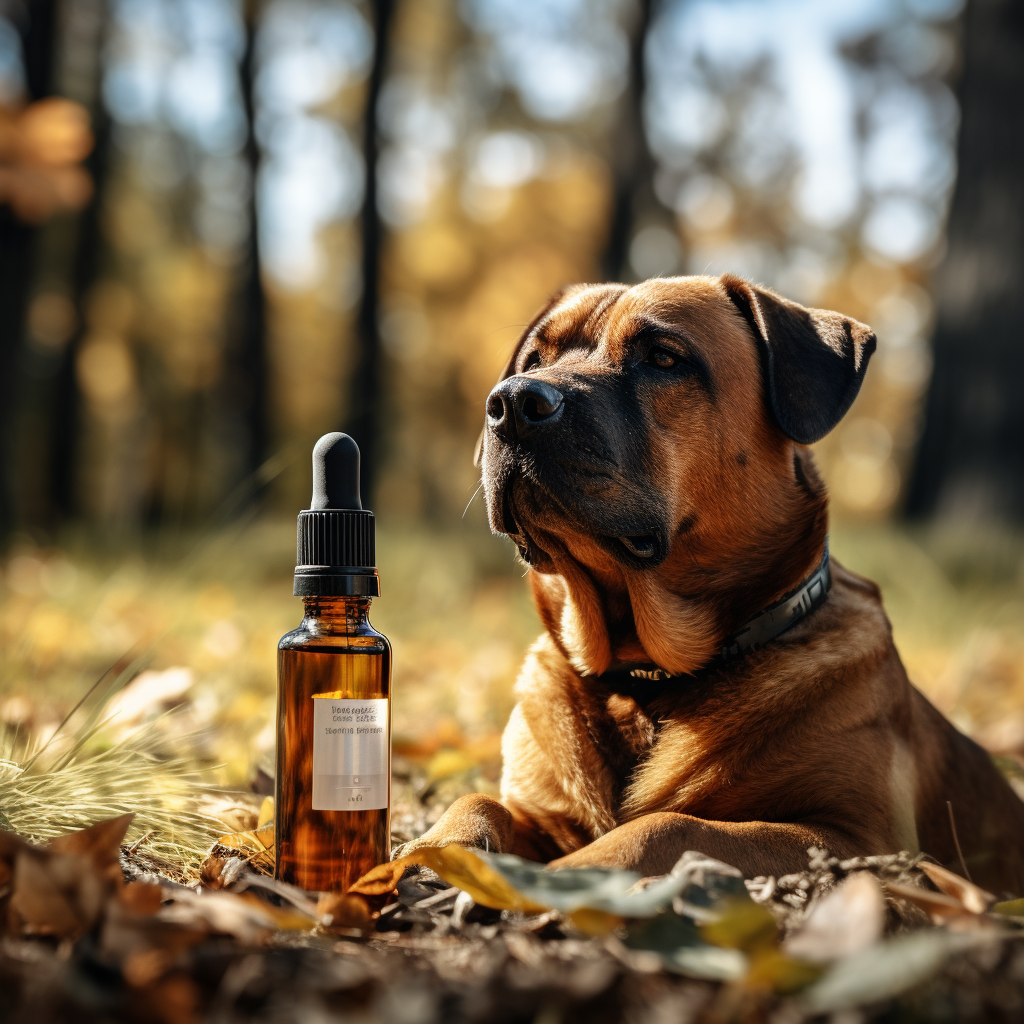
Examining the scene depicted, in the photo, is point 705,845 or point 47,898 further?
point 705,845

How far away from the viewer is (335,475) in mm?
2223

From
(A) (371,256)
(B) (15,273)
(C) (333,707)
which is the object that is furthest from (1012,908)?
(A) (371,256)

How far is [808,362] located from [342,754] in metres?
1.72

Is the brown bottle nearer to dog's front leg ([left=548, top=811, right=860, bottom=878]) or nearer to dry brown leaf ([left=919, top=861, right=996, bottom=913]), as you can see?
dog's front leg ([left=548, top=811, right=860, bottom=878])

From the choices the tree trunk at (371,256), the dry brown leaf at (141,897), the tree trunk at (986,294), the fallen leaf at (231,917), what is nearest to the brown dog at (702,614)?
the fallen leaf at (231,917)

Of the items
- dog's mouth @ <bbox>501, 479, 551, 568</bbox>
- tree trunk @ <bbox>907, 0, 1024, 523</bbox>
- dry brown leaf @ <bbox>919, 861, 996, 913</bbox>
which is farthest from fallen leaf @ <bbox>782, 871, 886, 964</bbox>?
tree trunk @ <bbox>907, 0, 1024, 523</bbox>

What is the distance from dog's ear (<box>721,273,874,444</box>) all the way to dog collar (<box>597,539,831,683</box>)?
43cm

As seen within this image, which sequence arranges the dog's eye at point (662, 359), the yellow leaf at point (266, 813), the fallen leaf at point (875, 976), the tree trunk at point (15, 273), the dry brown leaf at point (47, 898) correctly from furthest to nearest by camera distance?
the tree trunk at point (15, 273), the dog's eye at point (662, 359), the yellow leaf at point (266, 813), the dry brown leaf at point (47, 898), the fallen leaf at point (875, 976)

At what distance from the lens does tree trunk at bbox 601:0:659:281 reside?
13117 millimetres

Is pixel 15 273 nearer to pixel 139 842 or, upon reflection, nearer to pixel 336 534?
pixel 139 842

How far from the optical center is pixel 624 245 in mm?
13633

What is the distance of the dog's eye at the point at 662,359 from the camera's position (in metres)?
2.88

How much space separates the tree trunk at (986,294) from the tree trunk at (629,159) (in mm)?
4669

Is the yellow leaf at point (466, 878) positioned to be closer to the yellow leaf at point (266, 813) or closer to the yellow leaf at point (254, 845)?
the yellow leaf at point (254, 845)
